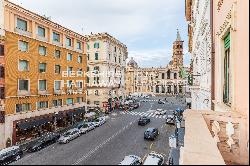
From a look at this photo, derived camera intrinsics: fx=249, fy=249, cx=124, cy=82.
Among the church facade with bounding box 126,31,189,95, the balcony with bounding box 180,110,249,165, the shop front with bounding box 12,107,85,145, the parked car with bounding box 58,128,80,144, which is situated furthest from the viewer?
the church facade with bounding box 126,31,189,95

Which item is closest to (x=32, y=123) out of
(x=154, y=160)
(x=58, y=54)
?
(x=58, y=54)

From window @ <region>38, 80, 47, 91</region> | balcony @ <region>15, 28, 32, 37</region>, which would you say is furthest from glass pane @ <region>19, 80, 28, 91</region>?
balcony @ <region>15, 28, 32, 37</region>

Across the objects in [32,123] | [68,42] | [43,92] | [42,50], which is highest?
[68,42]

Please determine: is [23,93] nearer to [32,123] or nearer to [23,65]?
[23,65]

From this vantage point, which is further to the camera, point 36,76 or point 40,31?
point 40,31

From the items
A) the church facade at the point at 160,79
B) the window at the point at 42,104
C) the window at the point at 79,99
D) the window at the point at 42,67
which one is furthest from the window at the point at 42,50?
the church facade at the point at 160,79

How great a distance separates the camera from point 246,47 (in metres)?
5.37

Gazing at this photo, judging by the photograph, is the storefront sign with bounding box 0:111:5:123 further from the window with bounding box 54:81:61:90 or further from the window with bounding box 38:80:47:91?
the window with bounding box 54:81:61:90

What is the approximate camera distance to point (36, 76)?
32.4m

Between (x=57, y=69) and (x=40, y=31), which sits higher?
(x=40, y=31)

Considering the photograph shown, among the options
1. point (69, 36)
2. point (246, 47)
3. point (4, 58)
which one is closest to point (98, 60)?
point (69, 36)

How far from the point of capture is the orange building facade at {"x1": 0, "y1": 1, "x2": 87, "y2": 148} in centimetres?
2767

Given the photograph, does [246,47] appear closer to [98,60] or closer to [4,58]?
[4,58]

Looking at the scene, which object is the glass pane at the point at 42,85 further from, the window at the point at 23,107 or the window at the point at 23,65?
the window at the point at 23,107
